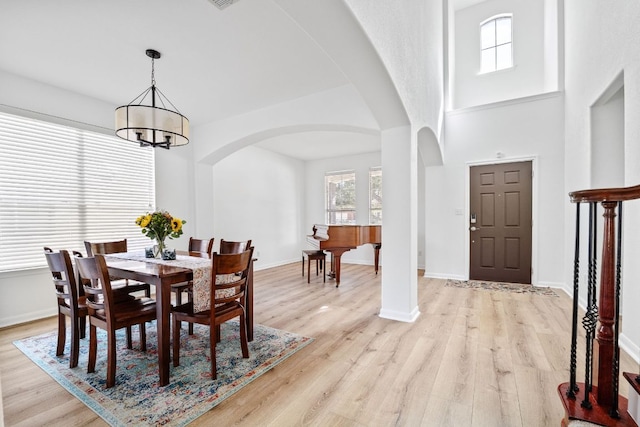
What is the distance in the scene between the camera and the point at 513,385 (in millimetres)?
1991

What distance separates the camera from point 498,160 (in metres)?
4.91

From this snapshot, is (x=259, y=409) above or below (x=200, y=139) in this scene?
below

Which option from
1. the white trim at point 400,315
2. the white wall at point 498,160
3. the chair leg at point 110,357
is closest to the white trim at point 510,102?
the white wall at point 498,160

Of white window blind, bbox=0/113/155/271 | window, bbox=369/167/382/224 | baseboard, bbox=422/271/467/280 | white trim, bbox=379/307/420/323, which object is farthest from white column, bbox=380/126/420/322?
window, bbox=369/167/382/224

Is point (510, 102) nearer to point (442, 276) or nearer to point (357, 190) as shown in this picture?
point (442, 276)

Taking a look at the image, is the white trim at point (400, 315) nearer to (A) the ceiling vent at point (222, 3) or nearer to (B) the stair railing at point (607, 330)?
(B) the stair railing at point (607, 330)

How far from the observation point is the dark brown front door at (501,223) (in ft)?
15.7

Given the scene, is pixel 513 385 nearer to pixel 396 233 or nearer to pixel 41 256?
pixel 396 233

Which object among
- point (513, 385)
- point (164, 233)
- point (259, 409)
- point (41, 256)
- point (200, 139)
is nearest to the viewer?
point (259, 409)

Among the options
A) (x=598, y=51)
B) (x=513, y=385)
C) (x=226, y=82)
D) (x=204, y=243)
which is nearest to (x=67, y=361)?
(x=204, y=243)

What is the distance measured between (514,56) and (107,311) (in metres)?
7.35

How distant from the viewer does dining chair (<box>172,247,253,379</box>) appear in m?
2.12

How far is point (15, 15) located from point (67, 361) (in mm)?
2779

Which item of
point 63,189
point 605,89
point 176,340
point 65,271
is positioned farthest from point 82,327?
point 605,89
